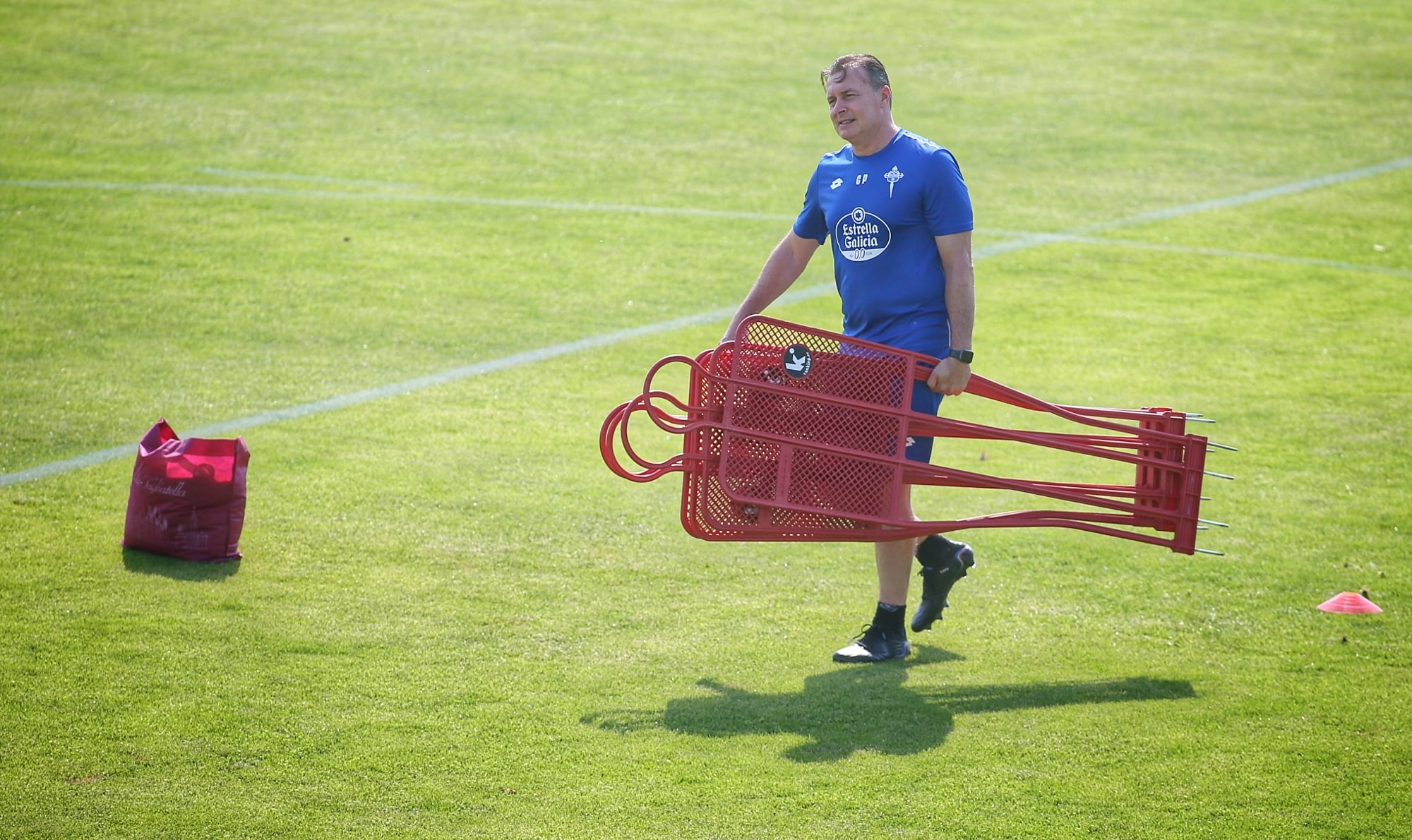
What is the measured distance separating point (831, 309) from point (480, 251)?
2907 millimetres

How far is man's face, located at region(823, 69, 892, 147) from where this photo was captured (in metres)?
5.23

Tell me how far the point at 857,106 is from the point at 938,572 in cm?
183

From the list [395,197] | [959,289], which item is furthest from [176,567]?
[395,197]

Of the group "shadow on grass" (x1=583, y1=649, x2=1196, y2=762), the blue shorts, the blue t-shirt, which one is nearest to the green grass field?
"shadow on grass" (x1=583, y1=649, x2=1196, y2=762)

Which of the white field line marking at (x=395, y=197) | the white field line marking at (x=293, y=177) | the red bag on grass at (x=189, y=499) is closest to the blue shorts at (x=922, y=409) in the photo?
the red bag on grass at (x=189, y=499)

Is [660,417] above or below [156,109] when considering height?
below

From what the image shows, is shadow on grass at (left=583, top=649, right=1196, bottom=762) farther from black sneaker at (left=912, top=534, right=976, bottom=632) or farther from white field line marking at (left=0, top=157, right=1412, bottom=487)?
white field line marking at (left=0, top=157, right=1412, bottom=487)

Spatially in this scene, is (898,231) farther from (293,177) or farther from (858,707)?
(293,177)

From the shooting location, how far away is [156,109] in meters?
14.2

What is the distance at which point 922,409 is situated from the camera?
533 cm

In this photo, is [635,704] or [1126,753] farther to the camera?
[635,704]

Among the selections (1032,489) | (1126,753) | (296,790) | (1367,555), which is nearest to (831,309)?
(1367,555)

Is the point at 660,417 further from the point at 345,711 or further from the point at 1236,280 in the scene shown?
the point at 1236,280

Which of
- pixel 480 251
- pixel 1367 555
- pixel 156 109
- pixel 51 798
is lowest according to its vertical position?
pixel 51 798
